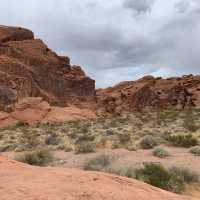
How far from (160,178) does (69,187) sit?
15.6 feet

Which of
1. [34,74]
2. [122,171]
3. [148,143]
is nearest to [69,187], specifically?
[122,171]

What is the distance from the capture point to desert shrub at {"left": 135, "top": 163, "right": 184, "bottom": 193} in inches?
383

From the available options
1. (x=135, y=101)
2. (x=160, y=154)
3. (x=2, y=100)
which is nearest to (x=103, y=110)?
(x=135, y=101)

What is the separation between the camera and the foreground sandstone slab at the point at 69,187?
5426 mm

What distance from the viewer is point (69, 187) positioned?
566cm

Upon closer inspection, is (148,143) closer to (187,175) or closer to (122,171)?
(187,175)

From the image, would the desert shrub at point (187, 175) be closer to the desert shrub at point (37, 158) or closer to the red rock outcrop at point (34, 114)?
the desert shrub at point (37, 158)

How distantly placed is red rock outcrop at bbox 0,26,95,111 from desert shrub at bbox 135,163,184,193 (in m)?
42.6

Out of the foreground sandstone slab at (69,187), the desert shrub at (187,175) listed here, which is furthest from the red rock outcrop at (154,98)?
the foreground sandstone slab at (69,187)

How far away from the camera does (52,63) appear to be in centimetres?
6912

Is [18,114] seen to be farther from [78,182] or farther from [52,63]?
[78,182]

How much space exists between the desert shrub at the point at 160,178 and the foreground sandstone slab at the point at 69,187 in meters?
3.33

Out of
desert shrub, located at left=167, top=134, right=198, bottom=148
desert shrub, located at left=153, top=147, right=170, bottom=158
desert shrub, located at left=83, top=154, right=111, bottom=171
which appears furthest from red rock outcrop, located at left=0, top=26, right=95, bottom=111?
desert shrub, located at left=83, top=154, right=111, bottom=171

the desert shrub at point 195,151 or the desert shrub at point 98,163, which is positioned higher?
the desert shrub at point 195,151
